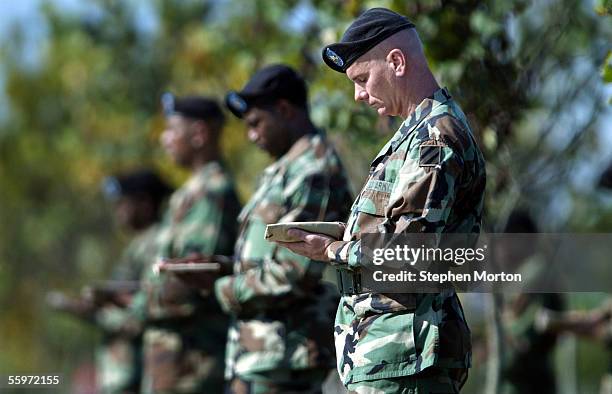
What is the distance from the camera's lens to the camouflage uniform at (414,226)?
444 cm

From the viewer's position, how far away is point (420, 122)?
183 inches

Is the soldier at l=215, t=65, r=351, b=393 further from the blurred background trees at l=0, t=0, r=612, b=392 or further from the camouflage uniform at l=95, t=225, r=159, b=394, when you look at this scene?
the camouflage uniform at l=95, t=225, r=159, b=394

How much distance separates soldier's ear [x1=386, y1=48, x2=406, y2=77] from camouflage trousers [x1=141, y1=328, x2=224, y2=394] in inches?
147

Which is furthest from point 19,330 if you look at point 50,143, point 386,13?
point 386,13

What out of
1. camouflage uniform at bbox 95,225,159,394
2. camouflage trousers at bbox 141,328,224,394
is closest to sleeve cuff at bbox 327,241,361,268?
camouflage trousers at bbox 141,328,224,394

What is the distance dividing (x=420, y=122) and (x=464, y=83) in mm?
2986

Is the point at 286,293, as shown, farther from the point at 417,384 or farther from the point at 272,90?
the point at 417,384

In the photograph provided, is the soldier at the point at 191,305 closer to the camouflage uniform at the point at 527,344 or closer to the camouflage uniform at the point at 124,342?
the camouflage uniform at the point at 124,342

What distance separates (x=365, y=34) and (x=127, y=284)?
17.3 feet

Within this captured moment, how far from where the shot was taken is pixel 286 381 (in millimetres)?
6223

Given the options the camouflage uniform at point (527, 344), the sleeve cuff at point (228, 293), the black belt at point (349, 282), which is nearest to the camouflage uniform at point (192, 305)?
the sleeve cuff at point (228, 293)

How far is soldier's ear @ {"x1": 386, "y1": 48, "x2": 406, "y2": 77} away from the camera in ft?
15.5

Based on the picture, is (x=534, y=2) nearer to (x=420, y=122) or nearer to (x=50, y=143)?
(x=420, y=122)

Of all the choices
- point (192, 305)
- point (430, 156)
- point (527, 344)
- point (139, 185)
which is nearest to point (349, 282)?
point (430, 156)
